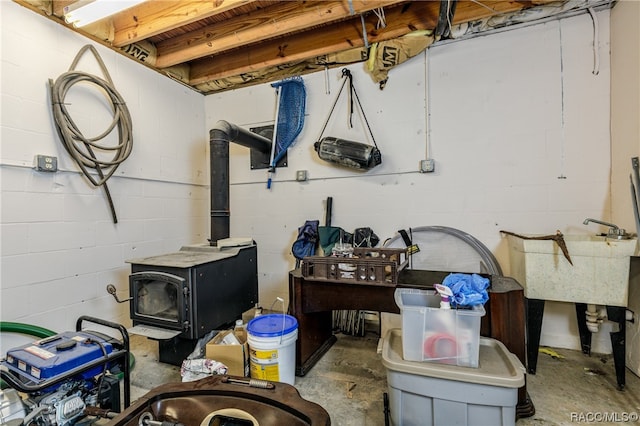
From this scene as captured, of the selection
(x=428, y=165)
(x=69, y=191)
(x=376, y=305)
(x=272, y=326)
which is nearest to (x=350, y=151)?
(x=428, y=165)

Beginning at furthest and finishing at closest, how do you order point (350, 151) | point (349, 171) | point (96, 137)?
point (349, 171)
point (350, 151)
point (96, 137)

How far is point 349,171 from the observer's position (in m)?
2.93

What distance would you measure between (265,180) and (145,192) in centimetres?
119

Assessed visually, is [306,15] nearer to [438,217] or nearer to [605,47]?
[438,217]

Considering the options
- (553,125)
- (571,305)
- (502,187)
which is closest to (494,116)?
(553,125)

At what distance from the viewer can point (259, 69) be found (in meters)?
3.13

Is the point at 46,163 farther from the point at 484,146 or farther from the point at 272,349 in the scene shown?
the point at 484,146

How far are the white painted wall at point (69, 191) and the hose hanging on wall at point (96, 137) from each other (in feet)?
0.20

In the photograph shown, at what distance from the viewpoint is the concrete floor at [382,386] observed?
1577 mm

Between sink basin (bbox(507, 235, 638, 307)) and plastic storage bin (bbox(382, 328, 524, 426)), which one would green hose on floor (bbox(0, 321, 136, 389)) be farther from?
sink basin (bbox(507, 235, 638, 307))

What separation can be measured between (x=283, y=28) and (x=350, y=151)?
1194 mm

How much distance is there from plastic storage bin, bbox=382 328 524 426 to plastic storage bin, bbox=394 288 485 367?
4cm

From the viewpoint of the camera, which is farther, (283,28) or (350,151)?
(350,151)

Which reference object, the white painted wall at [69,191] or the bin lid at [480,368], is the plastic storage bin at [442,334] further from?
the white painted wall at [69,191]
